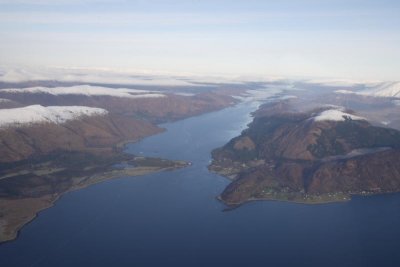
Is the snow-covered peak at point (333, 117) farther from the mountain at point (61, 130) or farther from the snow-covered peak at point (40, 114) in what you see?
the snow-covered peak at point (40, 114)

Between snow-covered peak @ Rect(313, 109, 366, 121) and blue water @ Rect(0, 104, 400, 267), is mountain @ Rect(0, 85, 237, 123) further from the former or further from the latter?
blue water @ Rect(0, 104, 400, 267)

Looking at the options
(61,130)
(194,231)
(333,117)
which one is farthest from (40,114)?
(194,231)

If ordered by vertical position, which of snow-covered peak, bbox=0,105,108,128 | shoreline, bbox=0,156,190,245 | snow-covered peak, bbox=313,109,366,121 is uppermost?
snow-covered peak, bbox=313,109,366,121

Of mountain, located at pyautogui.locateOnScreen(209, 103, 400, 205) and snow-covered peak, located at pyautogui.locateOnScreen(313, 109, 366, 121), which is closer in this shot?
mountain, located at pyautogui.locateOnScreen(209, 103, 400, 205)

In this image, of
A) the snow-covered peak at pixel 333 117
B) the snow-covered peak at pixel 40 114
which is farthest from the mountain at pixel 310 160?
the snow-covered peak at pixel 40 114

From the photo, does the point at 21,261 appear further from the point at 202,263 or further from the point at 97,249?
the point at 202,263

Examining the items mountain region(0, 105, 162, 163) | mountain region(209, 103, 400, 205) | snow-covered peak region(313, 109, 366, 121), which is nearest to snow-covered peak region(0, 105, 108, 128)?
mountain region(0, 105, 162, 163)
